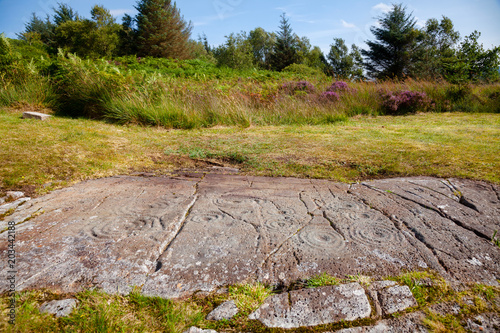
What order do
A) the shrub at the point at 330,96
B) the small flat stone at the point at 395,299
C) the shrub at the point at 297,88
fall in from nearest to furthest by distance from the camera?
1. the small flat stone at the point at 395,299
2. the shrub at the point at 330,96
3. the shrub at the point at 297,88

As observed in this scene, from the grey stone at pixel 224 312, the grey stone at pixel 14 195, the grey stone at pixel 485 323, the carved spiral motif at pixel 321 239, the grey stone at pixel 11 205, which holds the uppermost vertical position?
the grey stone at pixel 14 195

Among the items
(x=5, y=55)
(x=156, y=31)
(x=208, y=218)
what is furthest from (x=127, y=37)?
(x=208, y=218)

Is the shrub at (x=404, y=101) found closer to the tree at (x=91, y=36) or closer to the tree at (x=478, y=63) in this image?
the tree at (x=478, y=63)

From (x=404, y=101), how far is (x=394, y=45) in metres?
18.8

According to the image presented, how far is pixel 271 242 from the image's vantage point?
59.7 inches

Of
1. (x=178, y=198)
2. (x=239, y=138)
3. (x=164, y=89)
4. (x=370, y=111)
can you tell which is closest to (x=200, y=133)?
(x=239, y=138)

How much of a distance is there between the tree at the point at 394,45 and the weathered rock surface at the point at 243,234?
23.7 metres

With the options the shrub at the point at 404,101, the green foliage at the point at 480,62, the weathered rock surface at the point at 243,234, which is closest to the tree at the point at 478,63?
A: the green foliage at the point at 480,62

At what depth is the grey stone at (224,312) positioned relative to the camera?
106cm

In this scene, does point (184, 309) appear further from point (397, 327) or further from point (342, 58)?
point (342, 58)

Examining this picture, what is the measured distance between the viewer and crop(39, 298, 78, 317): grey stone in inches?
41.2

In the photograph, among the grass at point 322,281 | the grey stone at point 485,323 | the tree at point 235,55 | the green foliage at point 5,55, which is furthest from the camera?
the tree at point 235,55

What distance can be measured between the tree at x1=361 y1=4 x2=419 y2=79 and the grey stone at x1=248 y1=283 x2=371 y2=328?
2476 centimetres

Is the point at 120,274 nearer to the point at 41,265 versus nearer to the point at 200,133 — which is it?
the point at 41,265
